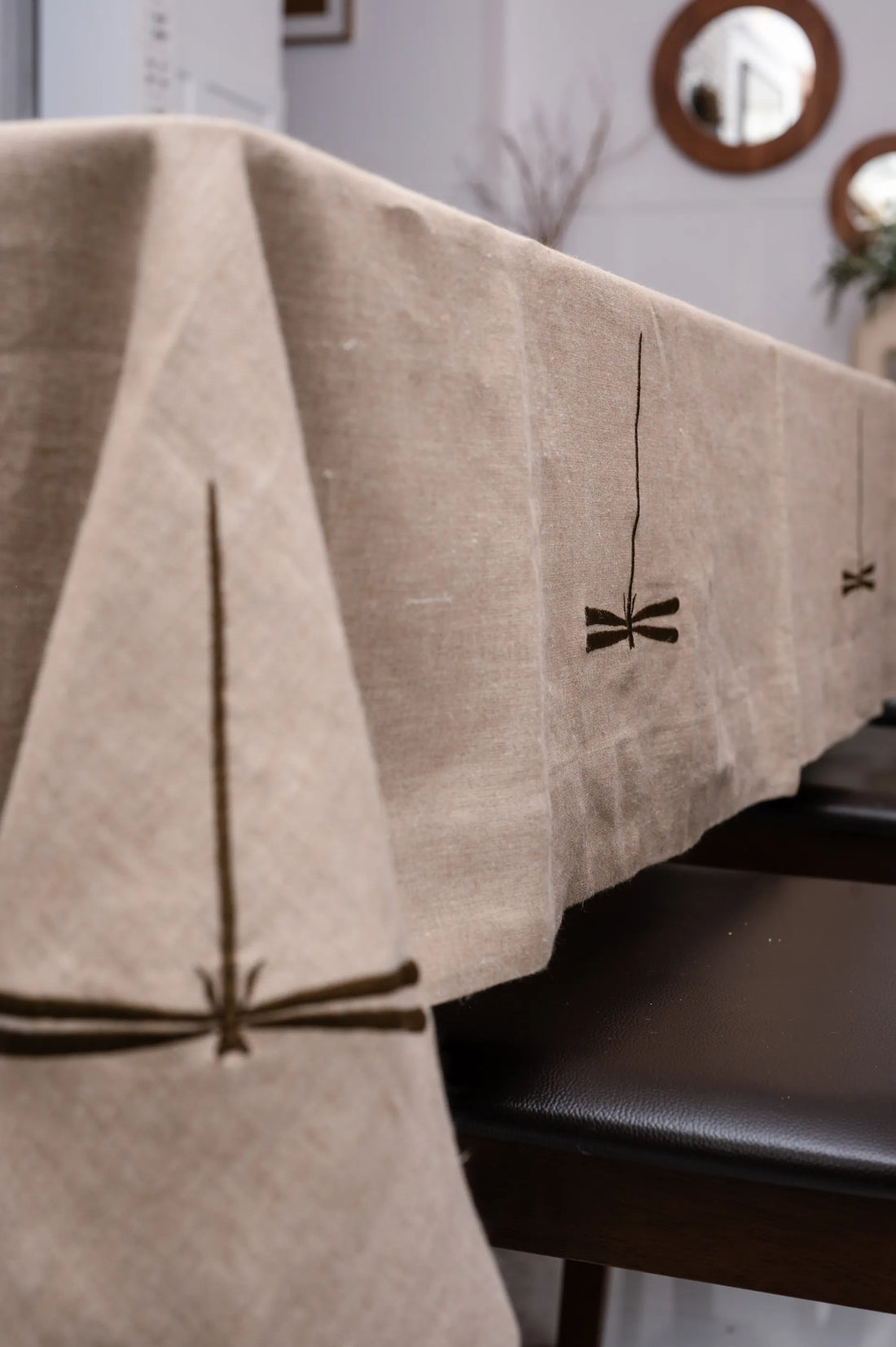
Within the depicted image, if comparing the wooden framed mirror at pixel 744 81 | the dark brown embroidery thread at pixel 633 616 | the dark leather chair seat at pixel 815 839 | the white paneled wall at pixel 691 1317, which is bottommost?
the white paneled wall at pixel 691 1317

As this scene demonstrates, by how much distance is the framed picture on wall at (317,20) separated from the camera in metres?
4.16

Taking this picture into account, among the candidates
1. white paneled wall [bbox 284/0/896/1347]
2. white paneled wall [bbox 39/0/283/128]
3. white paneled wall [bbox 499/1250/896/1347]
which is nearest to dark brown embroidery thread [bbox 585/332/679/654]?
white paneled wall [bbox 499/1250/896/1347]

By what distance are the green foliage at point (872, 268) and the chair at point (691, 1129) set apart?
10.8ft

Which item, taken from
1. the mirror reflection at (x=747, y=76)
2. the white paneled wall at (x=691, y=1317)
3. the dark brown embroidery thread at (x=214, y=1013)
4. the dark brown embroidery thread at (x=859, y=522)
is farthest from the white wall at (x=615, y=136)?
the dark brown embroidery thread at (x=214, y=1013)

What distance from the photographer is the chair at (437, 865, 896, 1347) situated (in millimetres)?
558

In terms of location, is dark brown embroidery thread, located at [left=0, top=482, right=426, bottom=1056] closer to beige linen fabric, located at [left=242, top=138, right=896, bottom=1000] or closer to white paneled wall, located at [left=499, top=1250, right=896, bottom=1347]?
beige linen fabric, located at [left=242, top=138, right=896, bottom=1000]

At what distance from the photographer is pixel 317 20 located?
4.18 meters

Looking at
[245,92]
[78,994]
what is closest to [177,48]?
[245,92]

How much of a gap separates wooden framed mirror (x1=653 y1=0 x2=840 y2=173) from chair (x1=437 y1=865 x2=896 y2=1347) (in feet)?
12.5

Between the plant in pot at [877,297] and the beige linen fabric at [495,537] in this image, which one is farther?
the plant in pot at [877,297]

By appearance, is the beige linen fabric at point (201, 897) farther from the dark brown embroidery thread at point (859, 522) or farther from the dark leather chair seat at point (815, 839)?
the dark brown embroidery thread at point (859, 522)

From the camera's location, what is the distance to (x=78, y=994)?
1.21 feet

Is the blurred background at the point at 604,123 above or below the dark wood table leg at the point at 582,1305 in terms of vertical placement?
above

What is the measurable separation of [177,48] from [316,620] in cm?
299
